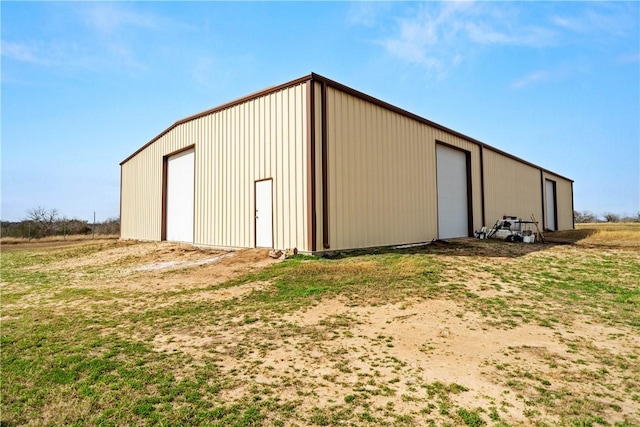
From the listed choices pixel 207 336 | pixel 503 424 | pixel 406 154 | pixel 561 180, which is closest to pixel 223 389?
pixel 207 336

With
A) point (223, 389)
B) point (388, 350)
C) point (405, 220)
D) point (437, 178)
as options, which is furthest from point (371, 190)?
point (223, 389)

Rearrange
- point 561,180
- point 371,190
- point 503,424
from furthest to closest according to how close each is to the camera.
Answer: point 561,180 < point 371,190 < point 503,424

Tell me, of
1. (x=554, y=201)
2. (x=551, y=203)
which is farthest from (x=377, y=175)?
(x=554, y=201)

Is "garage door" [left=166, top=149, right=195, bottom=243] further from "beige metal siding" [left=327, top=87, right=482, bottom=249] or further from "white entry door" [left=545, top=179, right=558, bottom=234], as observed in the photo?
"white entry door" [left=545, top=179, right=558, bottom=234]

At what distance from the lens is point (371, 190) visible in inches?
533

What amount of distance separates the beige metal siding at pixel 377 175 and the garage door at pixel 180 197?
8.51m

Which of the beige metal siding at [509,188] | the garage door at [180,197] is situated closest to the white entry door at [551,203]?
the beige metal siding at [509,188]

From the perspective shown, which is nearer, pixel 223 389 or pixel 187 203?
pixel 223 389

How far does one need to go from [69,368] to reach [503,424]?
4752 mm

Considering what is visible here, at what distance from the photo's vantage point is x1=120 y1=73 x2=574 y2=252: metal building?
11797 millimetres

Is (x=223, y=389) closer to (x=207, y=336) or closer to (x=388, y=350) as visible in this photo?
(x=207, y=336)

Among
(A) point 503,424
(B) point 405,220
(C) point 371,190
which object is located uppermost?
(C) point 371,190

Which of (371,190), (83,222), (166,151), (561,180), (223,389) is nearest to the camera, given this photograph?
(223,389)

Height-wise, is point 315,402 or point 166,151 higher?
point 166,151
